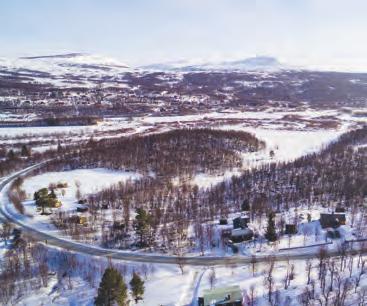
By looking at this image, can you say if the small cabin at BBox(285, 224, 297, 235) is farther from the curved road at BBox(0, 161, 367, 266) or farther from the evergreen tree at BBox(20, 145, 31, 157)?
the evergreen tree at BBox(20, 145, 31, 157)

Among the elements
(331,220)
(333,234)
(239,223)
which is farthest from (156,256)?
(331,220)

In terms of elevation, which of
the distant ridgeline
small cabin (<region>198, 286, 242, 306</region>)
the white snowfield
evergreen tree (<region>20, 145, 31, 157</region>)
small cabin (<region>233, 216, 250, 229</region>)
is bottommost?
the white snowfield

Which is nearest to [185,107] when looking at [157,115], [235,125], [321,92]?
[157,115]

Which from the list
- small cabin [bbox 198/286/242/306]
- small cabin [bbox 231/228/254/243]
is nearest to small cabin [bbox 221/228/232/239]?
small cabin [bbox 231/228/254/243]

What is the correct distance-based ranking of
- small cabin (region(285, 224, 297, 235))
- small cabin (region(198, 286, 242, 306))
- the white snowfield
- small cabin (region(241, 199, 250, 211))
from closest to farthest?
small cabin (region(198, 286, 242, 306))
the white snowfield
small cabin (region(285, 224, 297, 235))
small cabin (region(241, 199, 250, 211))

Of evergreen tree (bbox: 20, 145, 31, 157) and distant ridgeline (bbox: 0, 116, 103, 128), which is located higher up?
distant ridgeline (bbox: 0, 116, 103, 128)

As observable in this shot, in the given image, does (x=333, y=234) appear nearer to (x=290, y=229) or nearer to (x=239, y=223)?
(x=290, y=229)
